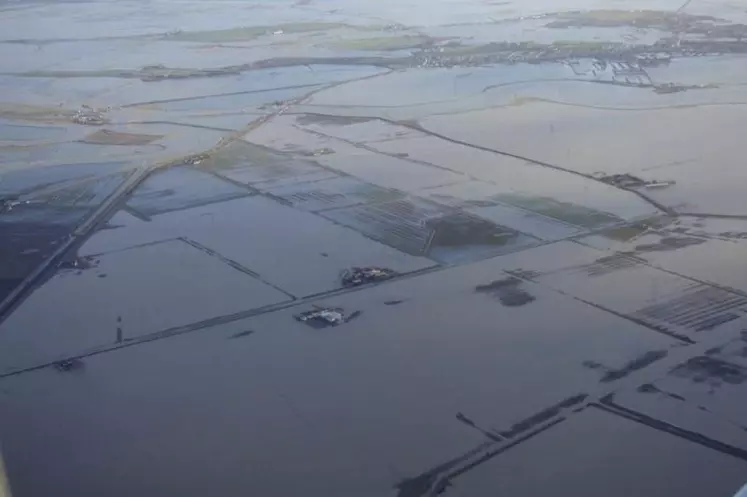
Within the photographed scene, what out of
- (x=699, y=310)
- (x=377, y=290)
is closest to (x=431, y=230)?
(x=377, y=290)

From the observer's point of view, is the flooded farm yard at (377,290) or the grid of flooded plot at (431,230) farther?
the grid of flooded plot at (431,230)

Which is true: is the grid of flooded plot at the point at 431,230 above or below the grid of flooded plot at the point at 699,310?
above

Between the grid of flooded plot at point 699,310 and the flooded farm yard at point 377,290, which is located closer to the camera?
the flooded farm yard at point 377,290

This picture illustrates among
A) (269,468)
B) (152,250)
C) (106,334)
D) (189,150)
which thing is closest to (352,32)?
(189,150)

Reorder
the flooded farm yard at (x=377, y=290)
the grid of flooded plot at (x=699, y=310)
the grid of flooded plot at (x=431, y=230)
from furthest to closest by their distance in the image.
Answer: the grid of flooded plot at (x=431, y=230) < the grid of flooded plot at (x=699, y=310) < the flooded farm yard at (x=377, y=290)

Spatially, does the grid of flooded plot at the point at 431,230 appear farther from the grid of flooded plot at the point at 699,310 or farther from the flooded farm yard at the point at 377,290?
the grid of flooded plot at the point at 699,310

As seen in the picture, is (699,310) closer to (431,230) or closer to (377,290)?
(377,290)

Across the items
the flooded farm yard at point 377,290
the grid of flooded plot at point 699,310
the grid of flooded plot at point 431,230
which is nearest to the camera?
the flooded farm yard at point 377,290

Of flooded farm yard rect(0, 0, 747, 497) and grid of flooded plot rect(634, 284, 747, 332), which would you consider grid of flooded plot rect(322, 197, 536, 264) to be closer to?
flooded farm yard rect(0, 0, 747, 497)

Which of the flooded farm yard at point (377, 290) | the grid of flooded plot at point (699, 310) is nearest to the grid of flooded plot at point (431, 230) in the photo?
the flooded farm yard at point (377, 290)

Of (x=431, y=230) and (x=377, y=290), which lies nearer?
(x=377, y=290)
